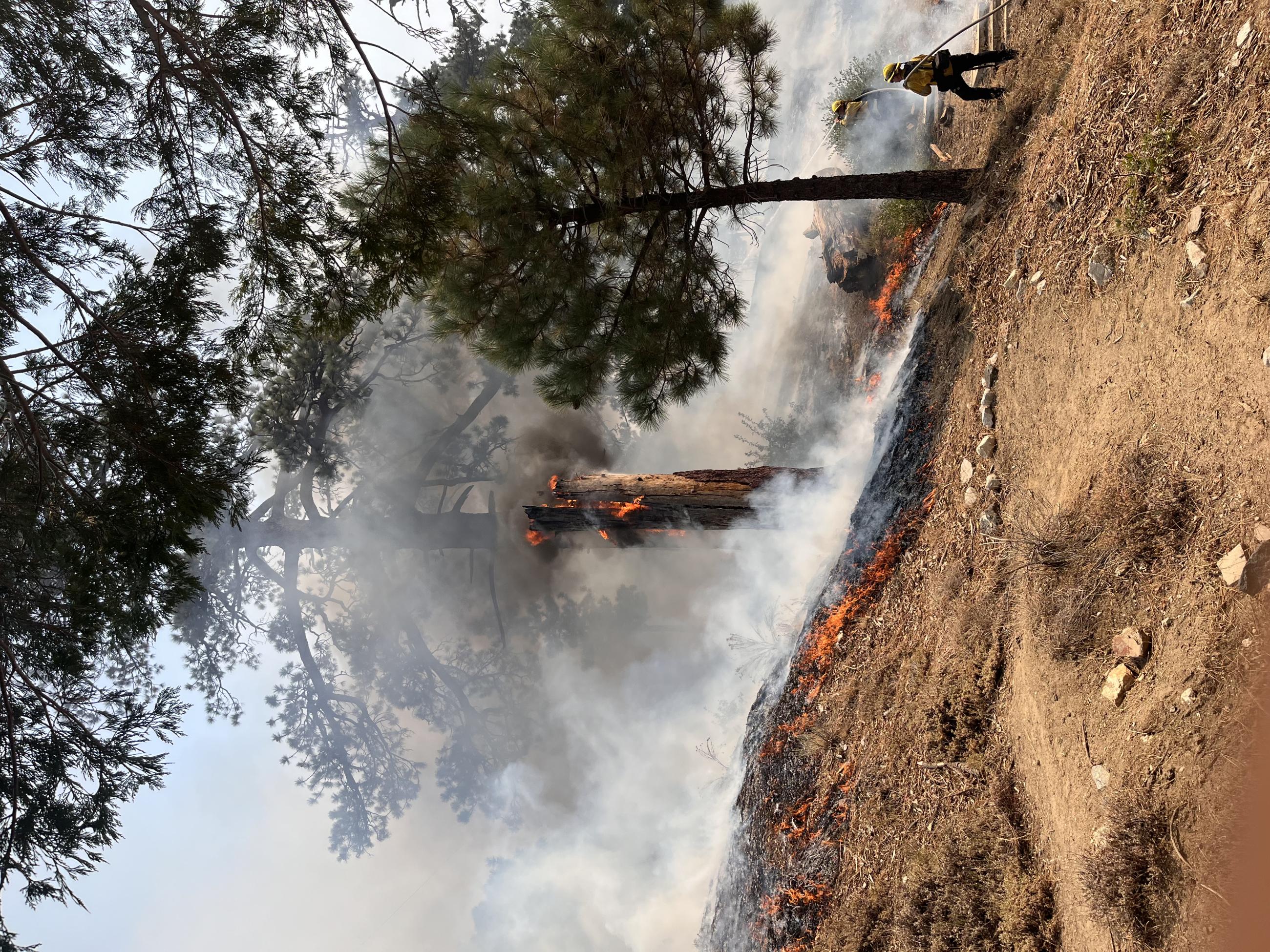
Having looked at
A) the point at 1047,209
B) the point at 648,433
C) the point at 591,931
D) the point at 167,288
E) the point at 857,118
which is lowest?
the point at 591,931

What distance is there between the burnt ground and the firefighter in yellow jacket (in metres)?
0.46

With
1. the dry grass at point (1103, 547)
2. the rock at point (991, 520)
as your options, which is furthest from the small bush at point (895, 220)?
the dry grass at point (1103, 547)

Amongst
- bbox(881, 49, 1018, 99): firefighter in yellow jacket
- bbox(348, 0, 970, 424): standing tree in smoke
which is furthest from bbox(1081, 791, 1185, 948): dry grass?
bbox(881, 49, 1018, 99): firefighter in yellow jacket

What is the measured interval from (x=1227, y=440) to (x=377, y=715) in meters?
15.3

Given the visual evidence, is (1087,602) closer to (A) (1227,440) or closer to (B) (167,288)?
(A) (1227,440)

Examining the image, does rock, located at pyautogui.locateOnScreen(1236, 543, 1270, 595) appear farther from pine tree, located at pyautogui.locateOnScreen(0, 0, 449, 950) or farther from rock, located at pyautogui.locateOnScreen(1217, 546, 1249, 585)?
pine tree, located at pyautogui.locateOnScreen(0, 0, 449, 950)

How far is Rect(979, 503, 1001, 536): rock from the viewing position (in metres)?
5.29

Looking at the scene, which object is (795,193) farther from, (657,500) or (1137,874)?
(1137,874)

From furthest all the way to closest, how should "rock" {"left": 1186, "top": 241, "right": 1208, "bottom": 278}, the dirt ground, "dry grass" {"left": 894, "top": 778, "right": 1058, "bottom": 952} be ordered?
"dry grass" {"left": 894, "top": 778, "right": 1058, "bottom": 952} → "rock" {"left": 1186, "top": 241, "right": 1208, "bottom": 278} → the dirt ground

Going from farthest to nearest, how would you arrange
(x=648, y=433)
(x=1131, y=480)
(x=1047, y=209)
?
(x=648, y=433) < (x=1047, y=209) < (x=1131, y=480)

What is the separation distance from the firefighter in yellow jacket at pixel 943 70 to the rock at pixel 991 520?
389cm

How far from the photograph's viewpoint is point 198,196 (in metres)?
4.98

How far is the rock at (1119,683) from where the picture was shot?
369 cm

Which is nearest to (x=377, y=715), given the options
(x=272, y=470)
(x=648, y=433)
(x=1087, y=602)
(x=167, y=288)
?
(x=272, y=470)
